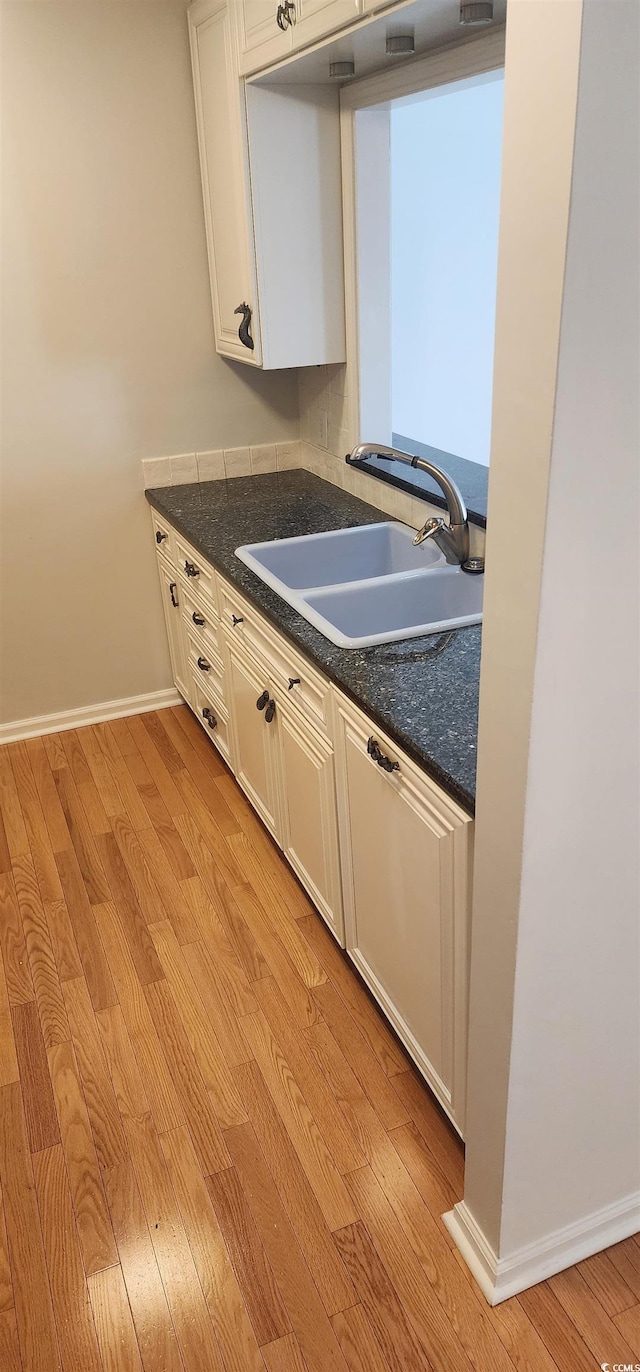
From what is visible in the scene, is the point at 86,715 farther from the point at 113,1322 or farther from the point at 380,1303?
the point at 380,1303

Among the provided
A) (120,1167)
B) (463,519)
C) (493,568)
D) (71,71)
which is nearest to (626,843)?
(493,568)

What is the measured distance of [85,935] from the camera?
8.16ft

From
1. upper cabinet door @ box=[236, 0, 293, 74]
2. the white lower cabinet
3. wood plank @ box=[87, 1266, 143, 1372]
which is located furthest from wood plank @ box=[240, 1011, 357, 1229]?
upper cabinet door @ box=[236, 0, 293, 74]

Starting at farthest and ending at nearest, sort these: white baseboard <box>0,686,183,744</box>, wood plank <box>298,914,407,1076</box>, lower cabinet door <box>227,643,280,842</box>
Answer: white baseboard <box>0,686,183,744</box> < lower cabinet door <box>227,643,280,842</box> < wood plank <box>298,914,407,1076</box>

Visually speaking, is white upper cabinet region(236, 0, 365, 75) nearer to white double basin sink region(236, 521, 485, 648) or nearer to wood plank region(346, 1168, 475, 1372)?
white double basin sink region(236, 521, 485, 648)

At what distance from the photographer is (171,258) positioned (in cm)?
307

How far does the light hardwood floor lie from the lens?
1.54 metres

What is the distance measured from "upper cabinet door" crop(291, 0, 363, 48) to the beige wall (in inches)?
40.0

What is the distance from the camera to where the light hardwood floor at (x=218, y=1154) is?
1540mm

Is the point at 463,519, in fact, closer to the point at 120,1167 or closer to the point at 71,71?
the point at 120,1167

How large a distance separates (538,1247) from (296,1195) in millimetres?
459

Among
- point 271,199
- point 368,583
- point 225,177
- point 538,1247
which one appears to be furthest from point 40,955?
point 225,177

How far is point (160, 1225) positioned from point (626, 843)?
1151mm

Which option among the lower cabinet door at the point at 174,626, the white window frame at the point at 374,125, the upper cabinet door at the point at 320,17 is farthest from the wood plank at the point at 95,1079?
the upper cabinet door at the point at 320,17
